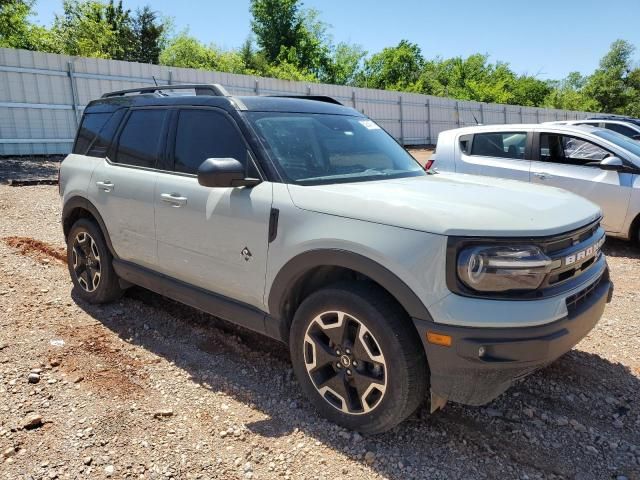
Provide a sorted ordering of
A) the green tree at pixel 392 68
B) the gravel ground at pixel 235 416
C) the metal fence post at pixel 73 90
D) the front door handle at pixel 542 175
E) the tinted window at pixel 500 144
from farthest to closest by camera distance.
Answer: the green tree at pixel 392 68 → the metal fence post at pixel 73 90 → the tinted window at pixel 500 144 → the front door handle at pixel 542 175 → the gravel ground at pixel 235 416

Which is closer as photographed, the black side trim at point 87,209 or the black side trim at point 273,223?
the black side trim at point 273,223

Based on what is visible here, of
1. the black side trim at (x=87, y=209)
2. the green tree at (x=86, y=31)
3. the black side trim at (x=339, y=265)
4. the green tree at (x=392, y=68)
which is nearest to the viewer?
the black side trim at (x=339, y=265)

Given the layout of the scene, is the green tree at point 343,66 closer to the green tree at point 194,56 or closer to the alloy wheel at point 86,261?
the green tree at point 194,56

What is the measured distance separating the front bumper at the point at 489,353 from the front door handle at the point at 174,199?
186cm

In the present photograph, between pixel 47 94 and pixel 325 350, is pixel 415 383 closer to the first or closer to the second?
pixel 325 350

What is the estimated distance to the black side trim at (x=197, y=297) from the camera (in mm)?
3129

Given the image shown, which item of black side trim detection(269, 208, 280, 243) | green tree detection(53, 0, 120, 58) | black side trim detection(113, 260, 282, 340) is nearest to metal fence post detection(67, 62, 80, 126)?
black side trim detection(113, 260, 282, 340)

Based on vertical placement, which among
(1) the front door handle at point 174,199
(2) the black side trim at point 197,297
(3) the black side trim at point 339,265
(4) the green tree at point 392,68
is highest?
(4) the green tree at point 392,68

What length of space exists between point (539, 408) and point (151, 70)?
16.3 meters

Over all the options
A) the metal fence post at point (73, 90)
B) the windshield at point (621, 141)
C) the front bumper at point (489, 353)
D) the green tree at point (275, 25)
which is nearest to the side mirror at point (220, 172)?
the front bumper at point (489, 353)

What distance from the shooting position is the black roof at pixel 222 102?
3398 mm

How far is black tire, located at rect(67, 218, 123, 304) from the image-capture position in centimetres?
436

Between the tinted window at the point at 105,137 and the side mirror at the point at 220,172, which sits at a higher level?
the tinted window at the point at 105,137

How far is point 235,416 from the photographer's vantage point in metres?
2.95
